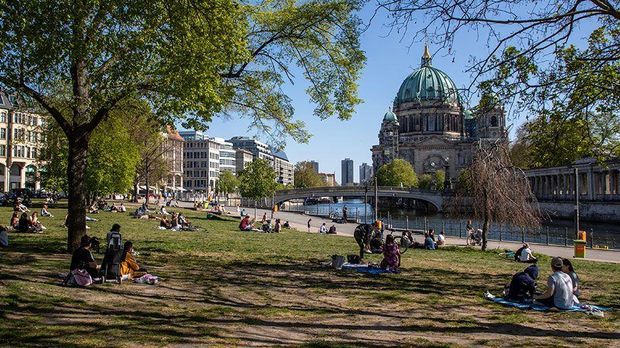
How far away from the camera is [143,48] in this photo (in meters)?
13.6

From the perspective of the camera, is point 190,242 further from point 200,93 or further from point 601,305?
point 601,305

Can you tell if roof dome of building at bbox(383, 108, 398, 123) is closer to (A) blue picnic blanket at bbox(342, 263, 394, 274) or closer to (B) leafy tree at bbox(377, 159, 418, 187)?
(B) leafy tree at bbox(377, 159, 418, 187)

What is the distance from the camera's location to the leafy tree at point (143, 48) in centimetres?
1277

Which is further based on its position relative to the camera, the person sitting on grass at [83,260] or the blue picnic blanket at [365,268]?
the blue picnic blanket at [365,268]

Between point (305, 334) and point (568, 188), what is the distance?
308 ft

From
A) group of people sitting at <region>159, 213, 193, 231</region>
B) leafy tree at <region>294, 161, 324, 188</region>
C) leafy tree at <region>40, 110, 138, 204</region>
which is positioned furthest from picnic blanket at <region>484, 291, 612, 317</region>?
leafy tree at <region>294, 161, 324, 188</region>

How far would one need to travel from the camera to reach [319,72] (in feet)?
61.4

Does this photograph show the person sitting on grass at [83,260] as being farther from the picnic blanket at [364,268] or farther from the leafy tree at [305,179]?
the leafy tree at [305,179]

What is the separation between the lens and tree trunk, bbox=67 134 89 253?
1562 cm

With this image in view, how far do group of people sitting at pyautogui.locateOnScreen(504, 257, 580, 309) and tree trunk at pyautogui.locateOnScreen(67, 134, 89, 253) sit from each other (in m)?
12.1

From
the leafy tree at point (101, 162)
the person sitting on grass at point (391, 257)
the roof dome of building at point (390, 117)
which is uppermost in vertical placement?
the roof dome of building at point (390, 117)

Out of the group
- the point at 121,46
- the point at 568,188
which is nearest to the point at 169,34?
the point at 121,46

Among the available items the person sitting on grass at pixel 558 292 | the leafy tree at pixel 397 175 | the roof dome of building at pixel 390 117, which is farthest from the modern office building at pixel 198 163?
the person sitting on grass at pixel 558 292

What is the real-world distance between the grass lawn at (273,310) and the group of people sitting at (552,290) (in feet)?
1.41
